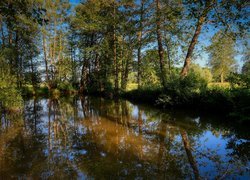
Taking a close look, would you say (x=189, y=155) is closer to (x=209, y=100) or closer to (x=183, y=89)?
(x=209, y=100)

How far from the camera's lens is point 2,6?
4.05 meters

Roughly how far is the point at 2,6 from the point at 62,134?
4.60 m

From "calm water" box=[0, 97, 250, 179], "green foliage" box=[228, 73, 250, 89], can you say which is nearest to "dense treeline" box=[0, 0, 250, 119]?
"green foliage" box=[228, 73, 250, 89]

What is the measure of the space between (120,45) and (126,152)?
18007 millimetres

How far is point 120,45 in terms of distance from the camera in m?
22.2

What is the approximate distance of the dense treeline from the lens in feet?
23.6

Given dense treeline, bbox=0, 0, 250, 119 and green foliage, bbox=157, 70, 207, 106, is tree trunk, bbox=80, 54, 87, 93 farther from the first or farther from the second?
green foliage, bbox=157, 70, 207, 106

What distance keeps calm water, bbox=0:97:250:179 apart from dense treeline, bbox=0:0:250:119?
3.00 meters

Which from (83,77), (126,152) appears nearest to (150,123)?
(126,152)

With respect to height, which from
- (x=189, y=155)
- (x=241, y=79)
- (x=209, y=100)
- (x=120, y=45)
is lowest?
(x=189, y=155)

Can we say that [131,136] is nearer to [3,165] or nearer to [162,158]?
[162,158]

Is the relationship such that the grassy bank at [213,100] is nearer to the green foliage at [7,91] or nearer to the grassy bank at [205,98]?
the grassy bank at [205,98]

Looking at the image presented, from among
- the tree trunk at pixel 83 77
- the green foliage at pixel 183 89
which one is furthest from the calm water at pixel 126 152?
the tree trunk at pixel 83 77

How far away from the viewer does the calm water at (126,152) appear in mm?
4168
